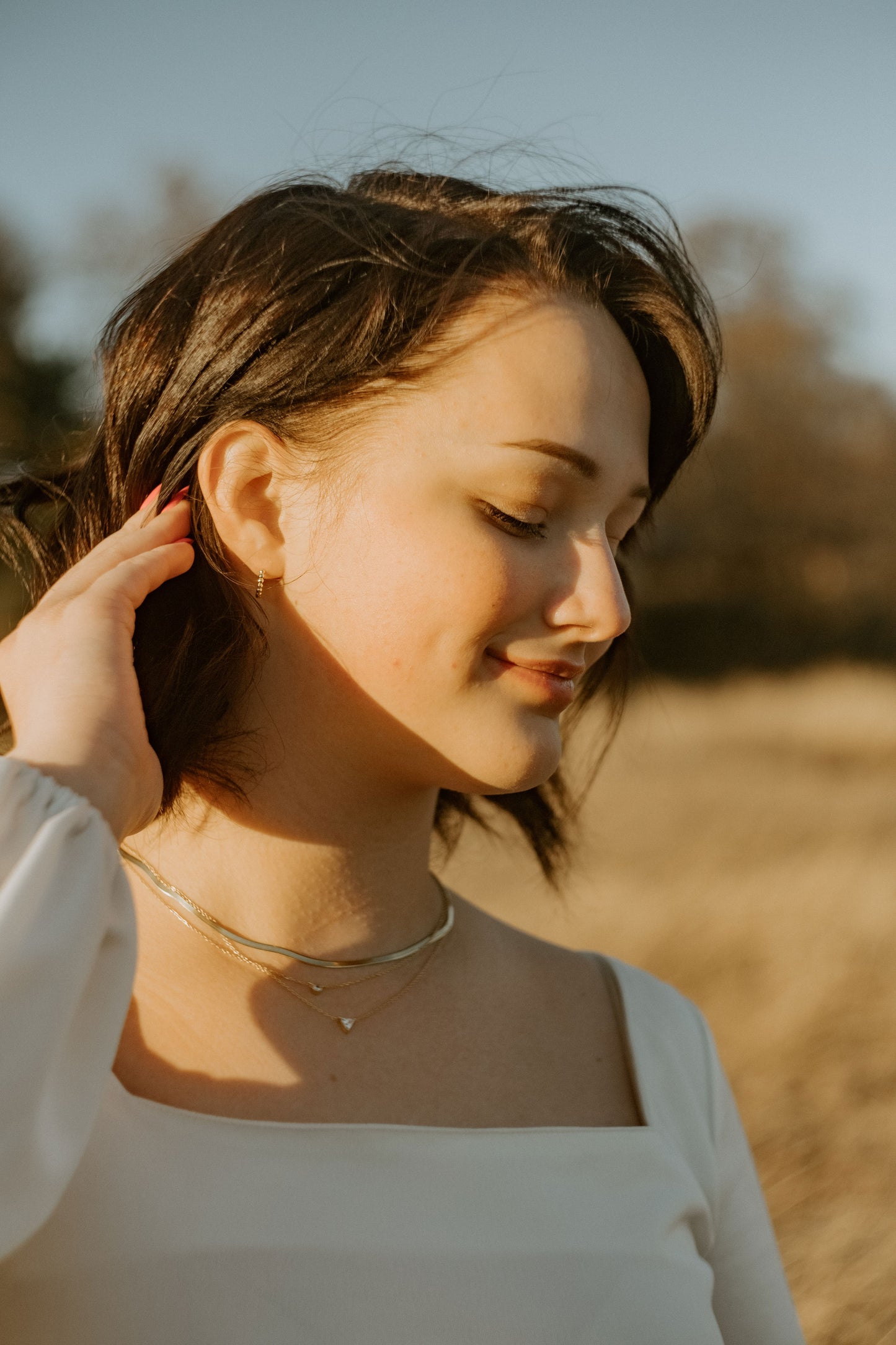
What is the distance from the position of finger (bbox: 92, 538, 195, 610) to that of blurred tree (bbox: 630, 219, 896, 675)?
13967 mm

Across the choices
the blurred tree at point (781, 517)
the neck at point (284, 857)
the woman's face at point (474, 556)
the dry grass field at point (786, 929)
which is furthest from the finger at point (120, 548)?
the blurred tree at point (781, 517)

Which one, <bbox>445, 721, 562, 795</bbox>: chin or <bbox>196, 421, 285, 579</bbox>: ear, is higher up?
<bbox>196, 421, 285, 579</bbox>: ear

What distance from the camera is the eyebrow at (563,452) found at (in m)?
1.63

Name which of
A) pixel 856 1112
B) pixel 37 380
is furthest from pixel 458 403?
pixel 37 380

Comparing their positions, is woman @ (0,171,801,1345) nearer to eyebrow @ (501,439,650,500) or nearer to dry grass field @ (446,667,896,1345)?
eyebrow @ (501,439,650,500)

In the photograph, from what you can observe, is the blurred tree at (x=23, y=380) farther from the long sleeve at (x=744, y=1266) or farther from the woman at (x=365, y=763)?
the long sleeve at (x=744, y=1266)

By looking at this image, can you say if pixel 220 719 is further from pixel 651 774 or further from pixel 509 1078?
pixel 651 774

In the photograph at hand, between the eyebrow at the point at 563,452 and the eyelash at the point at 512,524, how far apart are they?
0.09 metres

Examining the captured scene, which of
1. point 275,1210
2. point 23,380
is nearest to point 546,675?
point 275,1210

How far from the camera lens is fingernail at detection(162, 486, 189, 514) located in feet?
5.93

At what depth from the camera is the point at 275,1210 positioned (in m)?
1.46

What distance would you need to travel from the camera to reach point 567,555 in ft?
5.60

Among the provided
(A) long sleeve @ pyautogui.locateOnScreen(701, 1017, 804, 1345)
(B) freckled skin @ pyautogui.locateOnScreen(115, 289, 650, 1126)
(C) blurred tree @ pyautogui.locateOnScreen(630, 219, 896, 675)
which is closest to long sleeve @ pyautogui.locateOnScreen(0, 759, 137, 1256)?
(B) freckled skin @ pyautogui.locateOnScreen(115, 289, 650, 1126)

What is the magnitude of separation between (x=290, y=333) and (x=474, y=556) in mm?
459
